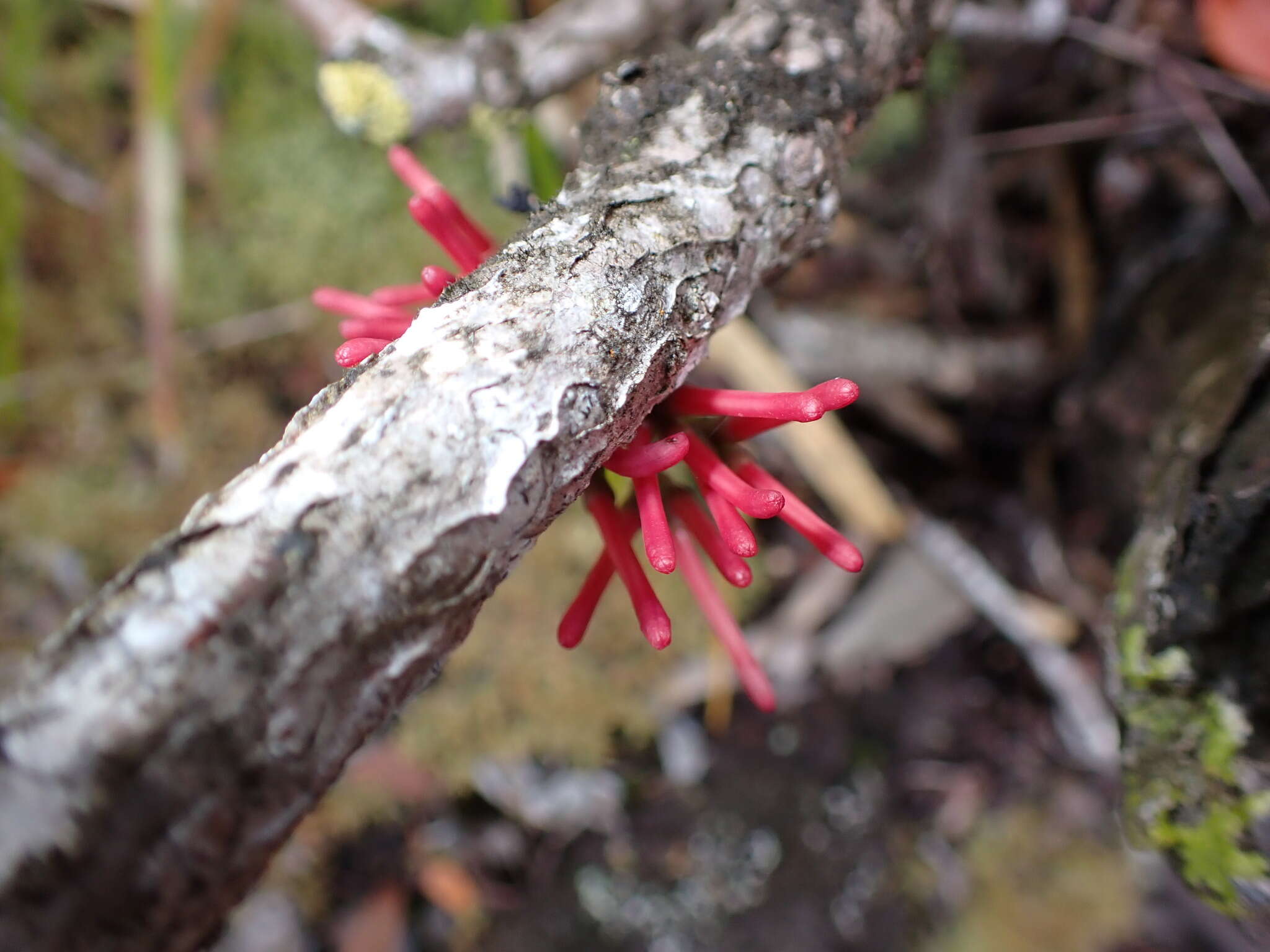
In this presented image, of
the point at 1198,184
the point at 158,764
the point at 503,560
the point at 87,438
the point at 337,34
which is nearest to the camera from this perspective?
the point at 158,764

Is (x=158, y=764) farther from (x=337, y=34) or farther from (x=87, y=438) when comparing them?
(x=87, y=438)

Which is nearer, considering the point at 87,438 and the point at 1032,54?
the point at 1032,54

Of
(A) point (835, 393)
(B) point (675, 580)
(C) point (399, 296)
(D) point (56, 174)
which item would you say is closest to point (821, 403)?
(A) point (835, 393)

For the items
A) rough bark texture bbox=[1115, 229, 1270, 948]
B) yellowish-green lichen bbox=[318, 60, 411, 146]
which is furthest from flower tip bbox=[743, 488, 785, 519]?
yellowish-green lichen bbox=[318, 60, 411, 146]

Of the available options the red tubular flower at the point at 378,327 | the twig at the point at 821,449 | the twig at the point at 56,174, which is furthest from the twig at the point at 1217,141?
the twig at the point at 56,174

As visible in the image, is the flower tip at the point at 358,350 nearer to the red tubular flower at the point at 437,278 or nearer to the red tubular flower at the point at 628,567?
the red tubular flower at the point at 437,278

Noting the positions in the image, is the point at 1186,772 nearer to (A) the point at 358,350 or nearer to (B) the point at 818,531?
(B) the point at 818,531

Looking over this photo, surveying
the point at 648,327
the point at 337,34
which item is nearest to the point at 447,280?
Result: the point at 648,327
